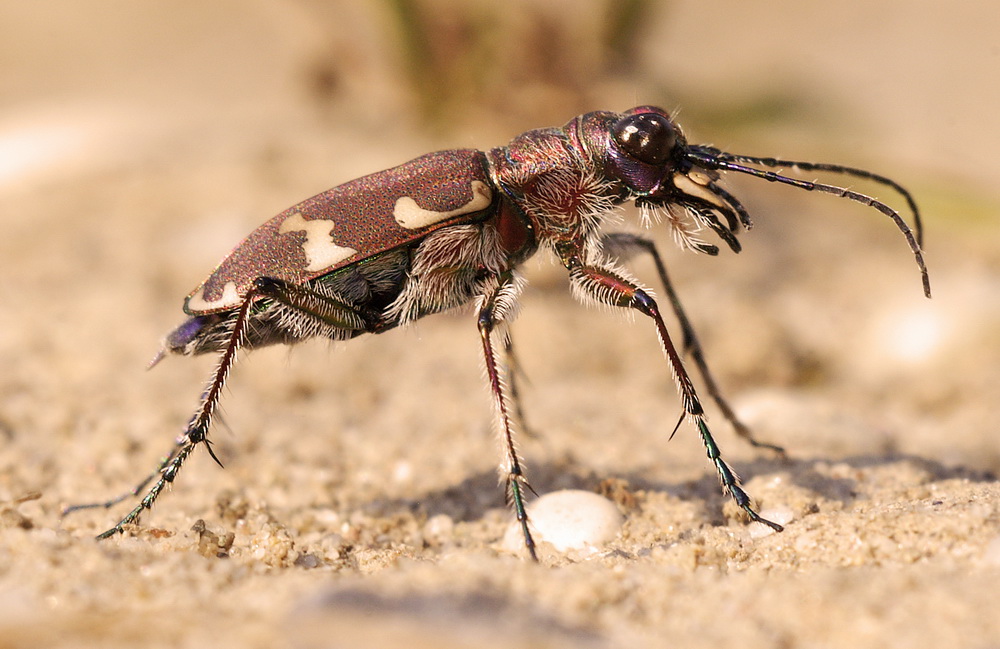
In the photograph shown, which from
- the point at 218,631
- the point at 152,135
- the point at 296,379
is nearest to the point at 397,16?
the point at 152,135

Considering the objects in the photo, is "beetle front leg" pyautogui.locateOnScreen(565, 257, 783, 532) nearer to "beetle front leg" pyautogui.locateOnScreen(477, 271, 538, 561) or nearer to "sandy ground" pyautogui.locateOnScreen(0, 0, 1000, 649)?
"sandy ground" pyautogui.locateOnScreen(0, 0, 1000, 649)

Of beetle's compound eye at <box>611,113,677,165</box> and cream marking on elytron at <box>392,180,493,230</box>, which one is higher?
beetle's compound eye at <box>611,113,677,165</box>

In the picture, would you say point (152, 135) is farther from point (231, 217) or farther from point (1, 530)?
point (1, 530)

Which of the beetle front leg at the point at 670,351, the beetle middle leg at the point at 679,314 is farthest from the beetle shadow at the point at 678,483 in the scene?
the beetle front leg at the point at 670,351

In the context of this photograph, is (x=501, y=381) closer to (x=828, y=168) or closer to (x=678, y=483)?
(x=678, y=483)

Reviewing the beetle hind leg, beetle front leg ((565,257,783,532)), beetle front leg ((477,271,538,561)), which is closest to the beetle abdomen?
the beetle hind leg

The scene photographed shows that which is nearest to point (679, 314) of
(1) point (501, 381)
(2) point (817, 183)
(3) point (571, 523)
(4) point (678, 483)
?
(4) point (678, 483)

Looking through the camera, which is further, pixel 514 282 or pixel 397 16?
pixel 397 16
